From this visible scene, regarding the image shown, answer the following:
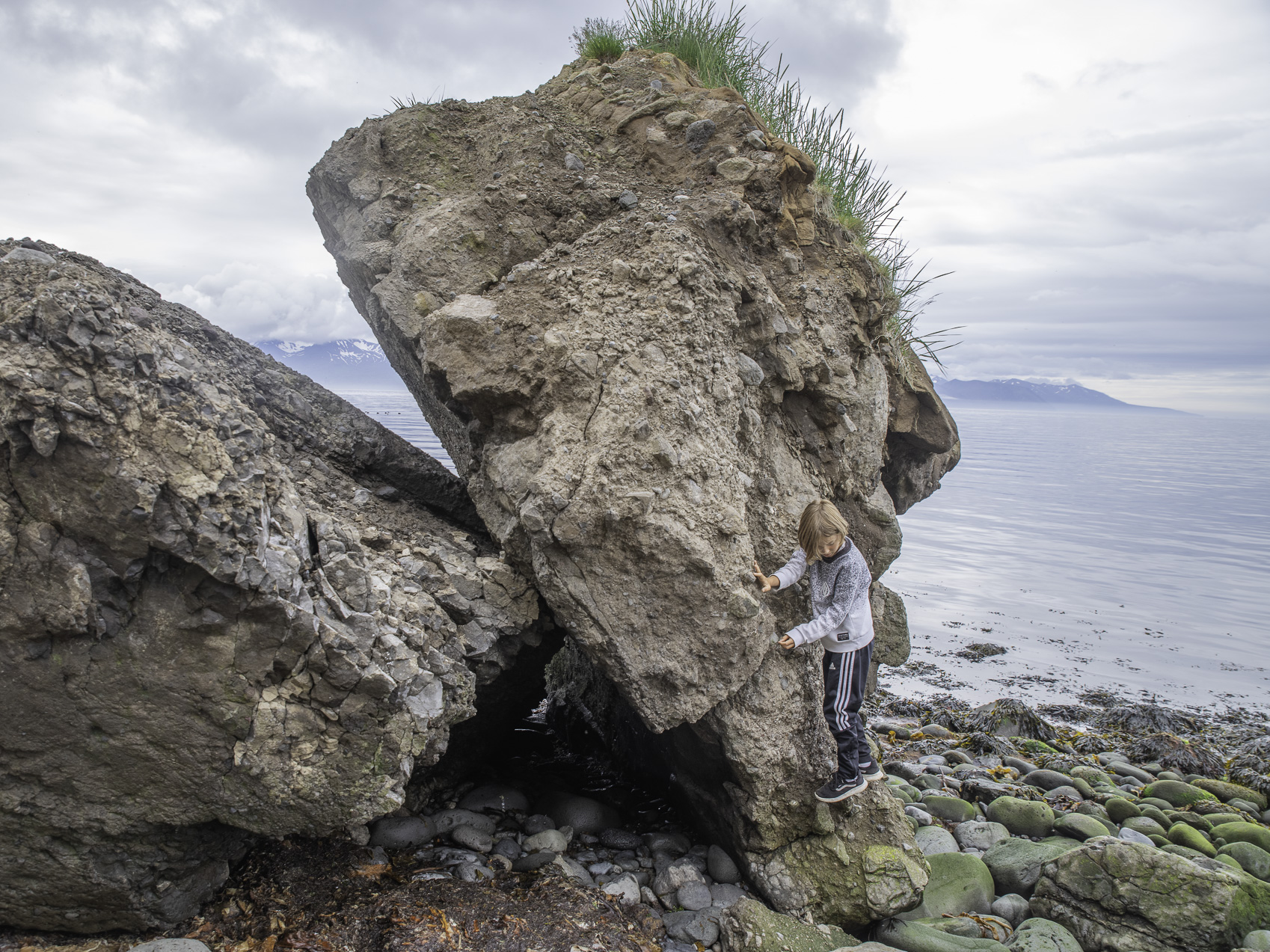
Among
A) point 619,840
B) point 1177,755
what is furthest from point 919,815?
point 1177,755

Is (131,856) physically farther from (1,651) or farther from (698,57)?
(698,57)

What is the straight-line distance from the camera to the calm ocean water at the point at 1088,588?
13.7 metres

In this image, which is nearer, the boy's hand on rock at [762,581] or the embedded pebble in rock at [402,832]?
the boy's hand on rock at [762,581]

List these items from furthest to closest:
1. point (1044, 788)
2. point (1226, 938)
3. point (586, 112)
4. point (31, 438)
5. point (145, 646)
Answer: point (1044, 788) < point (586, 112) < point (1226, 938) < point (145, 646) < point (31, 438)

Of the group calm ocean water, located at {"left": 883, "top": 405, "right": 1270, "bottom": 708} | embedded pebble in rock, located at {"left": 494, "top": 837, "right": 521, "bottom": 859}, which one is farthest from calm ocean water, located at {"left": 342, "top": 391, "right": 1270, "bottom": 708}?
embedded pebble in rock, located at {"left": 494, "top": 837, "right": 521, "bottom": 859}

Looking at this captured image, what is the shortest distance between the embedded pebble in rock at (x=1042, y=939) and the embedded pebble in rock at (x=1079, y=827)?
190 cm

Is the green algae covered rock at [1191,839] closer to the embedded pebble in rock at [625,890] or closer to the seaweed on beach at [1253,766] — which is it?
the seaweed on beach at [1253,766]

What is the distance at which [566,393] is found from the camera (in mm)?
4645

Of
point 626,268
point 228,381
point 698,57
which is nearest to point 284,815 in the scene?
point 228,381

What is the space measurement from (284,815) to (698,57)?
22.5 feet

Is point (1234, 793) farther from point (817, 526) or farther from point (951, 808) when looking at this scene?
point (817, 526)

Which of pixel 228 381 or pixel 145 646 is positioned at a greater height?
pixel 228 381

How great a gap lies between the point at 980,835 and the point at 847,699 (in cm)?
273

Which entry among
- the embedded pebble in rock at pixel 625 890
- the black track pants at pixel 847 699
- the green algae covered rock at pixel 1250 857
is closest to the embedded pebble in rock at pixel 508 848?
the embedded pebble in rock at pixel 625 890
